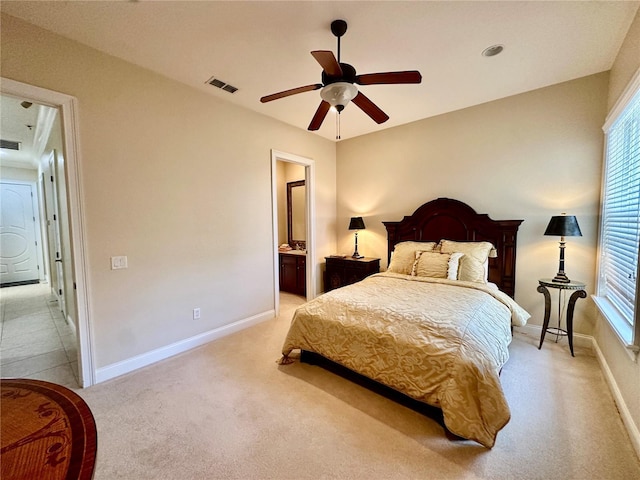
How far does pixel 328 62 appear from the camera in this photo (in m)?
1.73

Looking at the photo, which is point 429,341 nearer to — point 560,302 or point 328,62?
point 328,62

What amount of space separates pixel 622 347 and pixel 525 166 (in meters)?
2.10

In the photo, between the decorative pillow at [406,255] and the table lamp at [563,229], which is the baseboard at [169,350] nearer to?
the decorative pillow at [406,255]

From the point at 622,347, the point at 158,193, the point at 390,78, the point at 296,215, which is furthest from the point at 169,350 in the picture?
→ the point at 622,347

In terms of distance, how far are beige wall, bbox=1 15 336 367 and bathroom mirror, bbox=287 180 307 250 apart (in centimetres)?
184

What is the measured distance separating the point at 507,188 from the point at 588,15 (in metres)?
1.76

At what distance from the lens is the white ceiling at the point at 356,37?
6.21 feet

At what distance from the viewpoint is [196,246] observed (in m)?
3.04

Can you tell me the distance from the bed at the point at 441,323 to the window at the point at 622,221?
0.71 meters

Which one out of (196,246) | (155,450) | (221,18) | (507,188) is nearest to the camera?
(155,450)

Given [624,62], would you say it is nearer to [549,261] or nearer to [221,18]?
[549,261]

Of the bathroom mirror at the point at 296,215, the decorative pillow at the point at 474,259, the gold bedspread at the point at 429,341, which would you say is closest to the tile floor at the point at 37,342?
the gold bedspread at the point at 429,341

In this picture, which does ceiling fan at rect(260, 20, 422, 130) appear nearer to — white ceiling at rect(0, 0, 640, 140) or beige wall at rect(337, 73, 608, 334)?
white ceiling at rect(0, 0, 640, 140)

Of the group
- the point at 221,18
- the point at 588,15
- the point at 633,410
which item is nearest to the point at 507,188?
the point at 588,15
